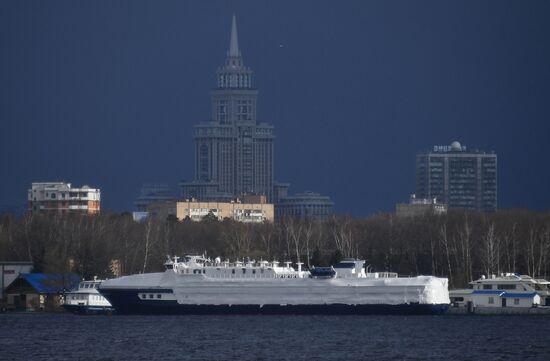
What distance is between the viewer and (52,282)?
12044 cm

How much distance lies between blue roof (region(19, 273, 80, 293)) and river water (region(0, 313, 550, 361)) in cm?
693

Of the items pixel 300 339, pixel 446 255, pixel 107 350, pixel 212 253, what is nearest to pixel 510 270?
pixel 446 255

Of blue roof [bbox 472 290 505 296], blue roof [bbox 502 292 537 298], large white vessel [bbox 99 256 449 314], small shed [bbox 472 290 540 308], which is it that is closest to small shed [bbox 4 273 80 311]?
large white vessel [bbox 99 256 449 314]

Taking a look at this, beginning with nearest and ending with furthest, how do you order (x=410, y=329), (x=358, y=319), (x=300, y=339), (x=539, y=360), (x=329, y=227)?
1. (x=539, y=360)
2. (x=300, y=339)
3. (x=410, y=329)
4. (x=358, y=319)
5. (x=329, y=227)

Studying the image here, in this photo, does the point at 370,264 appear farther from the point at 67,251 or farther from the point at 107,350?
the point at 107,350

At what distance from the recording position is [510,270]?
436ft

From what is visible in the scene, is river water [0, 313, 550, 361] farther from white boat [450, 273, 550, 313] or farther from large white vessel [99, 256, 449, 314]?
white boat [450, 273, 550, 313]

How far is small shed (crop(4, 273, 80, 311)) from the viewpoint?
120 meters

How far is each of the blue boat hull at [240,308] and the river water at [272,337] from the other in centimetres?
124

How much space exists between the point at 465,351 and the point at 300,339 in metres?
9.71

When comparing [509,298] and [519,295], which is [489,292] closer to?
[509,298]

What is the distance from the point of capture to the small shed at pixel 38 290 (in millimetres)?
119875

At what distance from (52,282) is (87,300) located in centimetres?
525

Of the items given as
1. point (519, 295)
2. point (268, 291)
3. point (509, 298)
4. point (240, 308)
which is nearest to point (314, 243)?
point (268, 291)
